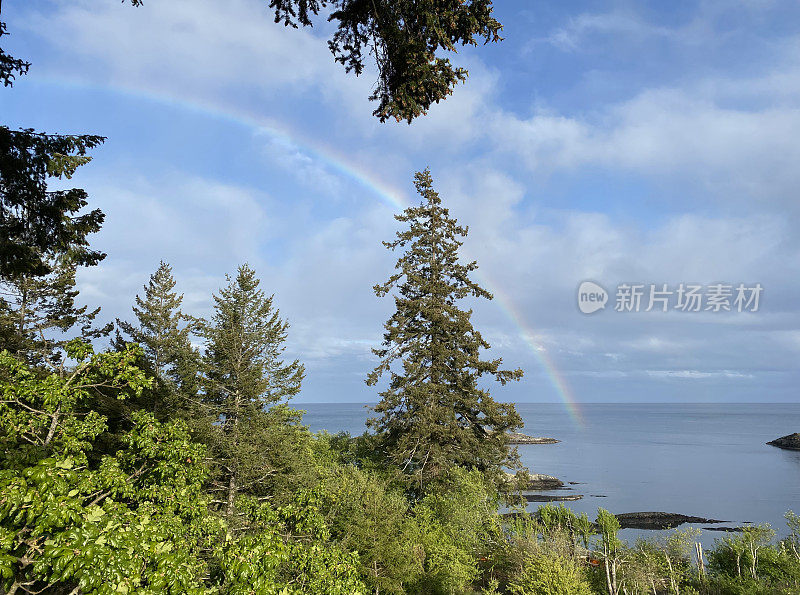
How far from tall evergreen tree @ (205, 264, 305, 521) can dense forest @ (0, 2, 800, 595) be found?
10 cm

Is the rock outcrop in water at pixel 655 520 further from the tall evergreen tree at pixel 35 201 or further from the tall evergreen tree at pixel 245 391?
the tall evergreen tree at pixel 35 201

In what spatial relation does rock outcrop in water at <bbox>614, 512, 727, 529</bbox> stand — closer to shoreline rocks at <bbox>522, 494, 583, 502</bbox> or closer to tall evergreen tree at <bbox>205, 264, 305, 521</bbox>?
shoreline rocks at <bbox>522, 494, 583, 502</bbox>

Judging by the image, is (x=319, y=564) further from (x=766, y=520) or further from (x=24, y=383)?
(x=766, y=520)

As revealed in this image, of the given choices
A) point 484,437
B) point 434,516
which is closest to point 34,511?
point 434,516

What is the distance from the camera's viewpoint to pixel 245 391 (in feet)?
75.2

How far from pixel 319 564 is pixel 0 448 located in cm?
559

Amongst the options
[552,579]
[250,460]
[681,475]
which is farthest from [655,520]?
[250,460]

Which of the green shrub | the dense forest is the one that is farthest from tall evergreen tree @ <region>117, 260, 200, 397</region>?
the green shrub

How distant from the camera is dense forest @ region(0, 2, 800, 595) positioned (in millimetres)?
6230

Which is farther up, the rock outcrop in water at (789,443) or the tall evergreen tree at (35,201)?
Result: the tall evergreen tree at (35,201)

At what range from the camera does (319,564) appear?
9.27m

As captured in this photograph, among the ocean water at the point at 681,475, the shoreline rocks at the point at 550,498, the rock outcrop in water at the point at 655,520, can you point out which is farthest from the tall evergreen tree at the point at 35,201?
the shoreline rocks at the point at 550,498

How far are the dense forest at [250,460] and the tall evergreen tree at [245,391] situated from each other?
0.34ft

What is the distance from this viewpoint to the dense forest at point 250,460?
6.23 meters
